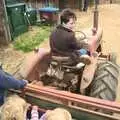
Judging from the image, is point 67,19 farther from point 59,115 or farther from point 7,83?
point 59,115

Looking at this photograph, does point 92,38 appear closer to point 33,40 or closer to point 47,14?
point 33,40

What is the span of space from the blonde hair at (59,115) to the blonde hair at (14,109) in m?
0.27

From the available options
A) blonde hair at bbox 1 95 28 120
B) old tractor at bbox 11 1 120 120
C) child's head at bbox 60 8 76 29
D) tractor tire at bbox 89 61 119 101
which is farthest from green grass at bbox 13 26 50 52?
blonde hair at bbox 1 95 28 120

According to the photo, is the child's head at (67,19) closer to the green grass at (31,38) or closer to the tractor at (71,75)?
the tractor at (71,75)

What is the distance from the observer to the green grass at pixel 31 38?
8391mm

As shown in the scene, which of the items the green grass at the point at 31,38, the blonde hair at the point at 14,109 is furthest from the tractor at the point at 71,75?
the green grass at the point at 31,38

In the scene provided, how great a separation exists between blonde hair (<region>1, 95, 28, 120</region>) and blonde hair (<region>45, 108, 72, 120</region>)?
0.27 m

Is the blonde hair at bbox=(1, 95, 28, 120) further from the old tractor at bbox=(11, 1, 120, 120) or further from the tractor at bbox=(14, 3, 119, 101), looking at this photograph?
the tractor at bbox=(14, 3, 119, 101)

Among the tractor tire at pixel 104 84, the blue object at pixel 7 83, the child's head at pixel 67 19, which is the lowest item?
the tractor tire at pixel 104 84

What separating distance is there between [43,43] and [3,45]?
133 centimetres

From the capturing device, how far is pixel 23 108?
281 centimetres

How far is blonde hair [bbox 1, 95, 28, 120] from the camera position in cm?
260

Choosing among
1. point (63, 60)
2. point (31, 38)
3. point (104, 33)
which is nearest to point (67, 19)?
point (63, 60)

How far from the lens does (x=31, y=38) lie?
935cm
